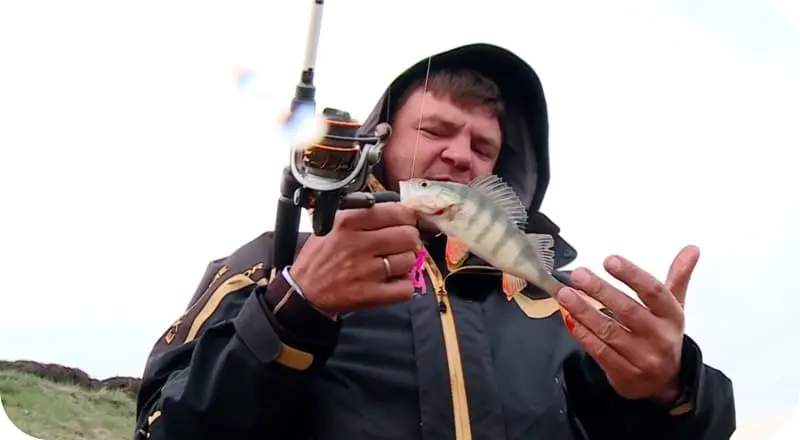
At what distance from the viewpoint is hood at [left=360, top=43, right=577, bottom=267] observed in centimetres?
217

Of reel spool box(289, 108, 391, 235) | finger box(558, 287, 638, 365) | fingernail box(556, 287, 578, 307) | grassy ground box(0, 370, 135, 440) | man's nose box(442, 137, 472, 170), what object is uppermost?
reel spool box(289, 108, 391, 235)

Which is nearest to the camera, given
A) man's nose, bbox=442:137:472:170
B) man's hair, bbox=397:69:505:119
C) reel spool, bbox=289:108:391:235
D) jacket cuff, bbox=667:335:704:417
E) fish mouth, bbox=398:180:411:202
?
reel spool, bbox=289:108:391:235

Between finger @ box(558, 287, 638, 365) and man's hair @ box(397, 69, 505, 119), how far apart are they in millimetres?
756

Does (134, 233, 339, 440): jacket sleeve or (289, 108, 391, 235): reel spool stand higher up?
(289, 108, 391, 235): reel spool

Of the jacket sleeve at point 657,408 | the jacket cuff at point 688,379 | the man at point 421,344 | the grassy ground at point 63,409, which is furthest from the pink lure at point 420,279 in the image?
the grassy ground at point 63,409

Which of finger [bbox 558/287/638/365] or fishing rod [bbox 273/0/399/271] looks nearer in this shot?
fishing rod [bbox 273/0/399/271]

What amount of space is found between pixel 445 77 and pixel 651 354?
0.93 metres

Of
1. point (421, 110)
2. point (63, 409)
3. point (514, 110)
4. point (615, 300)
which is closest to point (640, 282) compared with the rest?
point (615, 300)

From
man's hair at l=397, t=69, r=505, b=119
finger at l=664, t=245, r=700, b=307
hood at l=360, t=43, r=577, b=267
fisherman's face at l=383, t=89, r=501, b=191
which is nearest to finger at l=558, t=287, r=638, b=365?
finger at l=664, t=245, r=700, b=307

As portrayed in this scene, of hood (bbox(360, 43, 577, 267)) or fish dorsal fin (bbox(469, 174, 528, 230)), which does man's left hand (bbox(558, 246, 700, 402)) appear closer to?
fish dorsal fin (bbox(469, 174, 528, 230))

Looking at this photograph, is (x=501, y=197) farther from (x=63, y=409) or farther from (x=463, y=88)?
(x=63, y=409)

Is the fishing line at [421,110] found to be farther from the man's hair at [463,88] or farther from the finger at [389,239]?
the finger at [389,239]

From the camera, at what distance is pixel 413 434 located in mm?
1609

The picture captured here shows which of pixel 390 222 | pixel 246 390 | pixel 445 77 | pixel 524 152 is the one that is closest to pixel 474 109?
pixel 445 77
